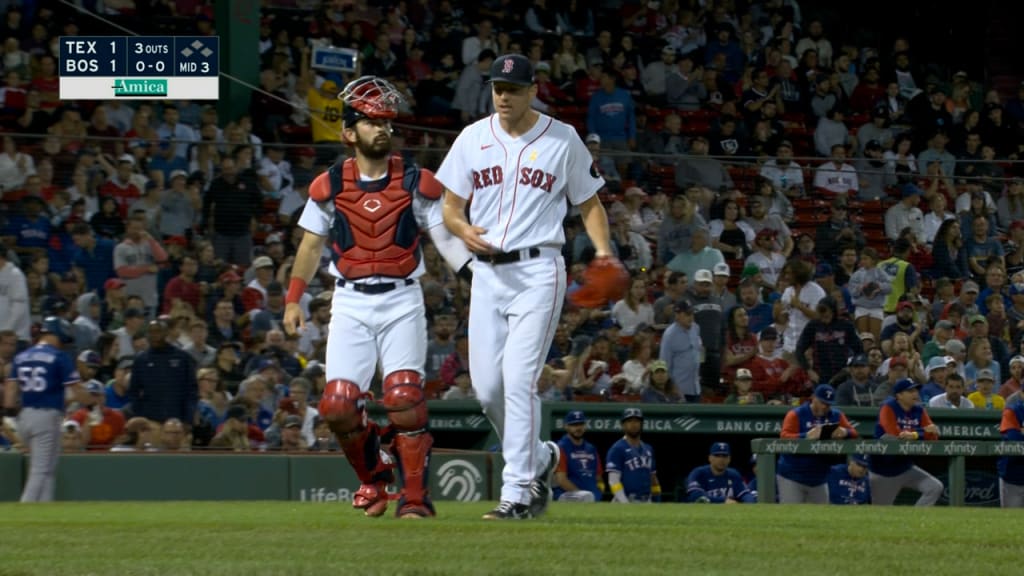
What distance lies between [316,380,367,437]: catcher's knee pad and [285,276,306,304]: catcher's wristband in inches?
21.4

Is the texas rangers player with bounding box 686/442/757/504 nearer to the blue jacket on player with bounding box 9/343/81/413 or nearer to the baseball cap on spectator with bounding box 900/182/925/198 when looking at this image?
the baseball cap on spectator with bounding box 900/182/925/198

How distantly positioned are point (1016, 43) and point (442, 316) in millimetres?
14802

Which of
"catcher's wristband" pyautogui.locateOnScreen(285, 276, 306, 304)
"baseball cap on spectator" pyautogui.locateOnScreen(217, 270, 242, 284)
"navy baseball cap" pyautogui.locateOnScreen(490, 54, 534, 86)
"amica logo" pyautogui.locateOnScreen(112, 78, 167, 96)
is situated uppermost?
"amica logo" pyautogui.locateOnScreen(112, 78, 167, 96)

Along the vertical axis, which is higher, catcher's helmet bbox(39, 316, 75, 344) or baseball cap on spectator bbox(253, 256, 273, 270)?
baseball cap on spectator bbox(253, 256, 273, 270)

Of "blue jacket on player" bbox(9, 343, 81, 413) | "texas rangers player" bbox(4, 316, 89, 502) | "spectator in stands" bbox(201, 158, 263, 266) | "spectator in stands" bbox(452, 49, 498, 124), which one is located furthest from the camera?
"spectator in stands" bbox(452, 49, 498, 124)

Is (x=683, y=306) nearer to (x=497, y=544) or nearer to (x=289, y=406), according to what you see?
(x=289, y=406)

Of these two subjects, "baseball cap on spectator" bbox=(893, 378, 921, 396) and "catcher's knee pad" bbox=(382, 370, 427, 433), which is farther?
"baseball cap on spectator" bbox=(893, 378, 921, 396)

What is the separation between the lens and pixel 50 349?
1254cm

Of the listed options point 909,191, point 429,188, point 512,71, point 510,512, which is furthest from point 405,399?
→ point 909,191

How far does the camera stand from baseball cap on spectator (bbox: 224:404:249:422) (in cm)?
1355

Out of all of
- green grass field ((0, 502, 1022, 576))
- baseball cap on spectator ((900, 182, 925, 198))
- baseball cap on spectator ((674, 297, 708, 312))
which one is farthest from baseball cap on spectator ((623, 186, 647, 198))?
green grass field ((0, 502, 1022, 576))

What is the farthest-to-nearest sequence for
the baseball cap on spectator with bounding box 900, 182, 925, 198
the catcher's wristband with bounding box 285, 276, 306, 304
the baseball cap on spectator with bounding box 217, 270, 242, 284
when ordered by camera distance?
1. the baseball cap on spectator with bounding box 900, 182, 925, 198
2. the baseball cap on spectator with bounding box 217, 270, 242, 284
3. the catcher's wristband with bounding box 285, 276, 306, 304

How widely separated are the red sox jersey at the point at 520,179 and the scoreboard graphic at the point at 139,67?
338 inches

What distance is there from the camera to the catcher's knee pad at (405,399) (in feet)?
24.0
